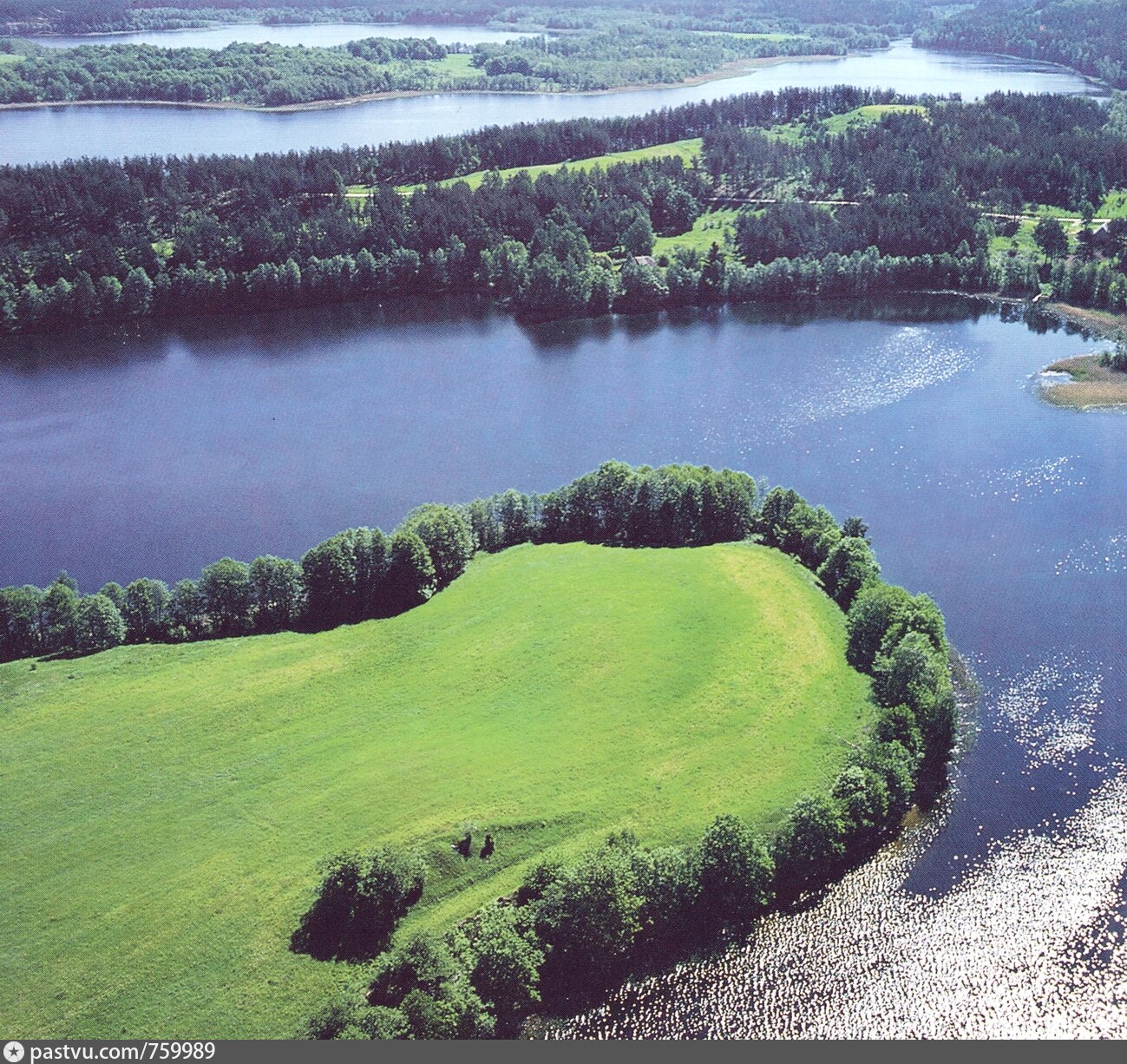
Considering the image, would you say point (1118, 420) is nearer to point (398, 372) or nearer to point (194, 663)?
point (398, 372)

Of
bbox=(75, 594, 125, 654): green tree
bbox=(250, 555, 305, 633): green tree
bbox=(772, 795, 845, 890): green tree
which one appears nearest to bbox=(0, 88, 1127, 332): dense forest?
bbox=(250, 555, 305, 633): green tree

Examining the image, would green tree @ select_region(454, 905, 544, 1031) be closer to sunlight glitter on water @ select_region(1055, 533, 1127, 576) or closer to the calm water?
the calm water

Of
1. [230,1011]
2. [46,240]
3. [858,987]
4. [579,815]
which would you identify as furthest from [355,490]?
[46,240]

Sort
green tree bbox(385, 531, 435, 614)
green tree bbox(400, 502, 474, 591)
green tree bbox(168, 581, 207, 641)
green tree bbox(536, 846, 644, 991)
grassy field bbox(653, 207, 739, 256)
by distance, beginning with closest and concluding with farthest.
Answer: green tree bbox(536, 846, 644, 991)
green tree bbox(168, 581, 207, 641)
green tree bbox(385, 531, 435, 614)
green tree bbox(400, 502, 474, 591)
grassy field bbox(653, 207, 739, 256)

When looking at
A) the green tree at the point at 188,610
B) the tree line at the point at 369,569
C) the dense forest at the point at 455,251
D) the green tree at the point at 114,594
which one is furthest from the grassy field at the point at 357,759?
the dense forest at the point at 455,251

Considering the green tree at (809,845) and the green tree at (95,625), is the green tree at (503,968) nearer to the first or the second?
the green tree at (809,845)

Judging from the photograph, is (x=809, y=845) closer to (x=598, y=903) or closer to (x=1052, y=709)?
(x=598, y=903)
